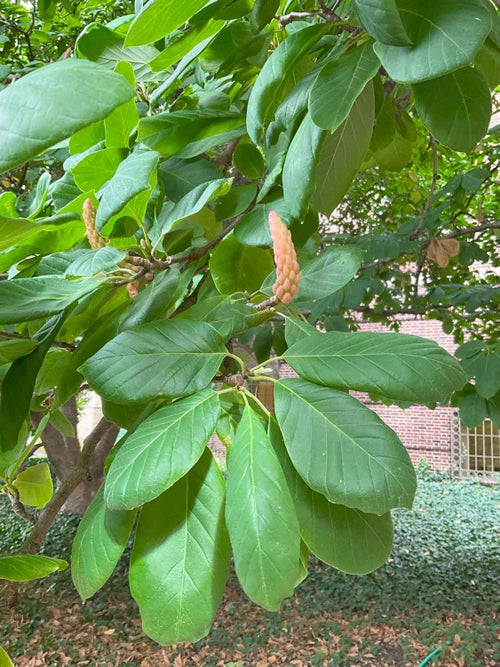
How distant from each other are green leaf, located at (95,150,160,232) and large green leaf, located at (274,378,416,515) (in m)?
0.21

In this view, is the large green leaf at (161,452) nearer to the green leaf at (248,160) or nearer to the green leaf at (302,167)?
the green leaf at (302,167)

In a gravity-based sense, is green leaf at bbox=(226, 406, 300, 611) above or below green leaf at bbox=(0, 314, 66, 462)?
below

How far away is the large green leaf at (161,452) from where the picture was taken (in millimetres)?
425

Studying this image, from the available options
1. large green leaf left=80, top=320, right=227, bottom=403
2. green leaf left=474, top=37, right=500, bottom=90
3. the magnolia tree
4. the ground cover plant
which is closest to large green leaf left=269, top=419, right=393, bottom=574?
the magnolia tree

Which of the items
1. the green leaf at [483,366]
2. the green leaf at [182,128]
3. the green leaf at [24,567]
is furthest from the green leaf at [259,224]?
the green leaf at [483,366]

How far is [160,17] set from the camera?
1.50 feet

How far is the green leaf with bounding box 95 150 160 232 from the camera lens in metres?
0.49

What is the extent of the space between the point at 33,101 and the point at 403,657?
345 centimetres

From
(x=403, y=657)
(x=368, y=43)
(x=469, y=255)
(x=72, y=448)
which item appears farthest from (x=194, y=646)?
(x=368, y=43)

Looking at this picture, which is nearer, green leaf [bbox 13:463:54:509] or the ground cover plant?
green leaf [bbox 13:463:54:509]

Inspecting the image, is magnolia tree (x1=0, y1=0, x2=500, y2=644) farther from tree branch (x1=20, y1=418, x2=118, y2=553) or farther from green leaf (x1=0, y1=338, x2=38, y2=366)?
tree branch (x1=20, y1=418, x2=118, y2=553)

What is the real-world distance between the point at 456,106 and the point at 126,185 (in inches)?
12.1

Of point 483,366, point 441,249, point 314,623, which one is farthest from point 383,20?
point 314,623

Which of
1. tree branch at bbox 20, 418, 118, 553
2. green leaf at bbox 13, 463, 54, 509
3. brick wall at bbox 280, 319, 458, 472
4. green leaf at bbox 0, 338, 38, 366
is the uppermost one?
green leaf at bbox 0, 338, 38, 366
